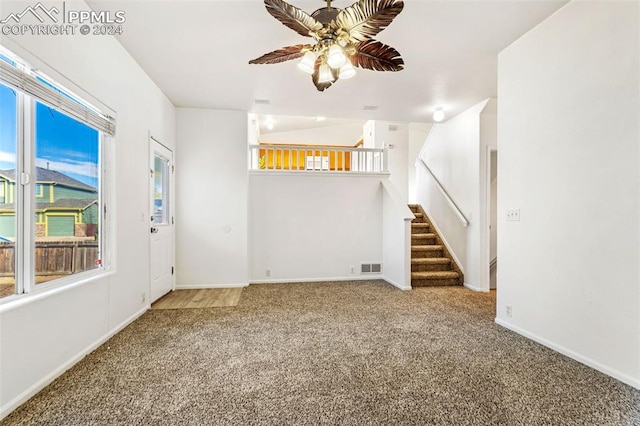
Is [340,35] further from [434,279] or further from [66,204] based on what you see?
[434,279]

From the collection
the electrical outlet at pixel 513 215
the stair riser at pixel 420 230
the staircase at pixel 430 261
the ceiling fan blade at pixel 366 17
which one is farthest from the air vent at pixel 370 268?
the ceiling fan blade at pixel 366 17

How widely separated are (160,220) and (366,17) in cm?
369

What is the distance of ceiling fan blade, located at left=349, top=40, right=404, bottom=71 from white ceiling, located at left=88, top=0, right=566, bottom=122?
0.44 metres

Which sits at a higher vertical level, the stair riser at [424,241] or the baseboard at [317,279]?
the stair riser at [424,241]

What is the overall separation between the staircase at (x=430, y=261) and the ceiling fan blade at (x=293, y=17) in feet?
12.6

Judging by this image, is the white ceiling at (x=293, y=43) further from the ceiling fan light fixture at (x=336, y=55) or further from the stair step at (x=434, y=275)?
the stair step at (x=434, y=275)

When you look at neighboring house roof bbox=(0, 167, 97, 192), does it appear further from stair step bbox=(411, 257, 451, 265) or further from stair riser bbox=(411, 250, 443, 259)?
stair riser bbox=(411, 250, 443, 259)

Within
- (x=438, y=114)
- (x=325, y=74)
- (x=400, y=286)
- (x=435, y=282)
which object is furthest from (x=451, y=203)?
(x=325, y=74)

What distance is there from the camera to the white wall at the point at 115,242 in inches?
68.7

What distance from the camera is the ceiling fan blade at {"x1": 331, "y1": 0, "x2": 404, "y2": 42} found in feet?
5.73

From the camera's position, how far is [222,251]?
4664 mm

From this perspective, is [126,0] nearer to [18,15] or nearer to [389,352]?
[18,15]

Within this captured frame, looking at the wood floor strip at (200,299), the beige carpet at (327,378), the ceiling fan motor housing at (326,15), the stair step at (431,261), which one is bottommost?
the wood floor strip at (200,299)

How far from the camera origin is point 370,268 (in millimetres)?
5293
